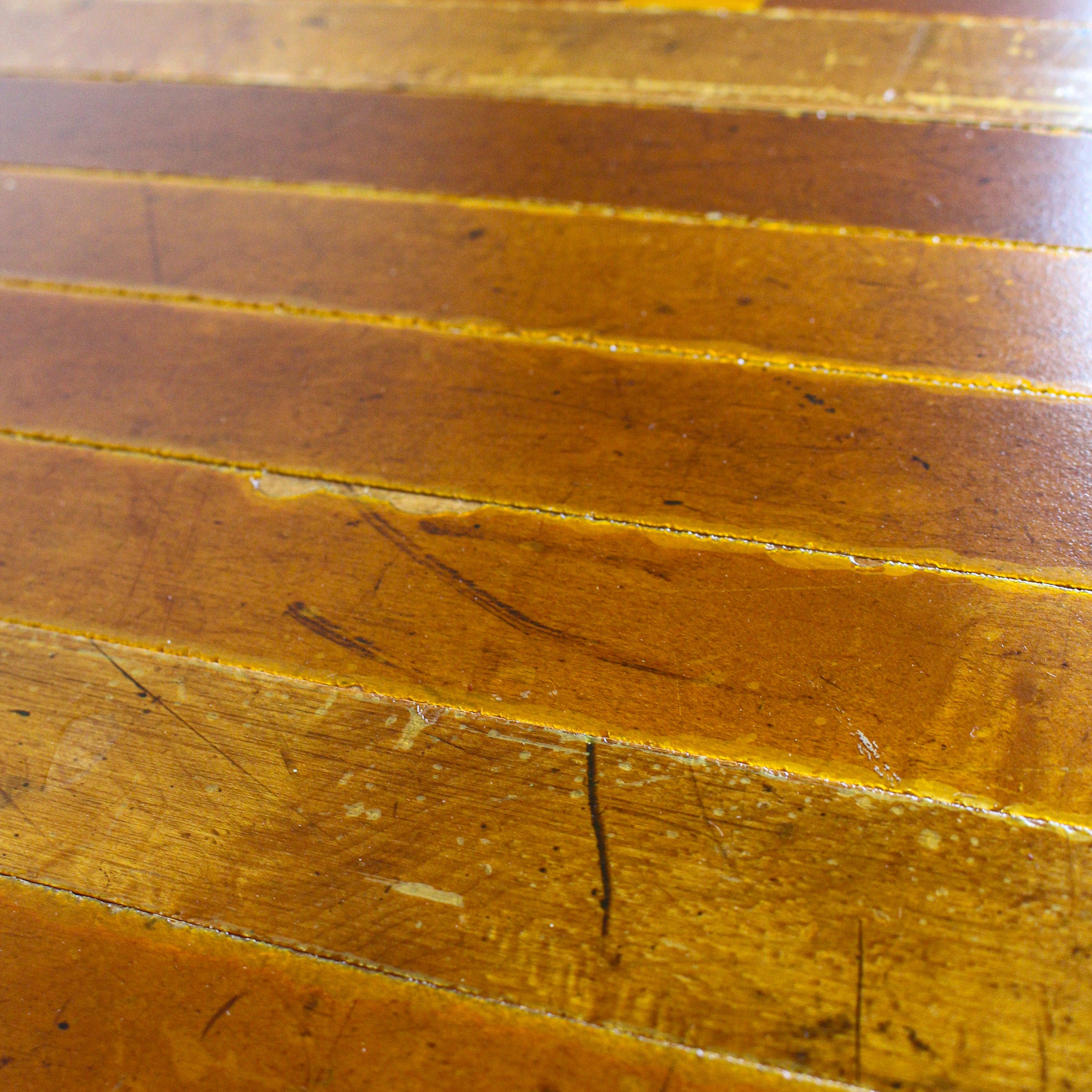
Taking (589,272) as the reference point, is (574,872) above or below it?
below

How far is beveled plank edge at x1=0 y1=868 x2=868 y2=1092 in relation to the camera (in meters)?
0.62

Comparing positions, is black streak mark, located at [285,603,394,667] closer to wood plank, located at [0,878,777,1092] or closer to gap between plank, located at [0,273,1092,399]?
wood plank, located at [0,878,777,1092]

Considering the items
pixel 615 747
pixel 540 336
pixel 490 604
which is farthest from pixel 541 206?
pixel 615 747

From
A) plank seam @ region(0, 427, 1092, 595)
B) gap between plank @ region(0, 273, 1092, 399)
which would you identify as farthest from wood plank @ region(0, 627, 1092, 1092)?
gap between plank @ region(0, 273, 1092, 399)

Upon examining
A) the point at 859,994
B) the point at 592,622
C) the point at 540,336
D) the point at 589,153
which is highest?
the point at 589,153

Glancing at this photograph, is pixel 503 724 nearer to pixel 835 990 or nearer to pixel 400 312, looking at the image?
pixel 835 990

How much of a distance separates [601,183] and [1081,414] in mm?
645

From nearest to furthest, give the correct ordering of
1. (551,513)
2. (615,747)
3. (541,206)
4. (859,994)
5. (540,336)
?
1. (859,994)
2. (615,747)
3. (551,513)
4. (540,336)
5. (541,206)

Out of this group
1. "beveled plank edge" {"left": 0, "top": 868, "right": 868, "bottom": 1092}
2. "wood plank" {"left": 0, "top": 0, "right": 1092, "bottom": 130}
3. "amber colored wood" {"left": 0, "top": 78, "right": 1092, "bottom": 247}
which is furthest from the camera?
"wood plank" {"left": 0, "top": 0, "right": 1092, "bottom": 130}

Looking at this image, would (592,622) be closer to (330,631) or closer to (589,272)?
(330,631)

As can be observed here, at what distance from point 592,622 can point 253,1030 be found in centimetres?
43

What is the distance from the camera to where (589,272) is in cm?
107

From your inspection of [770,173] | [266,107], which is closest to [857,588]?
[770,173]

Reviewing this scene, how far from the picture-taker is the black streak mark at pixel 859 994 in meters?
0.62
